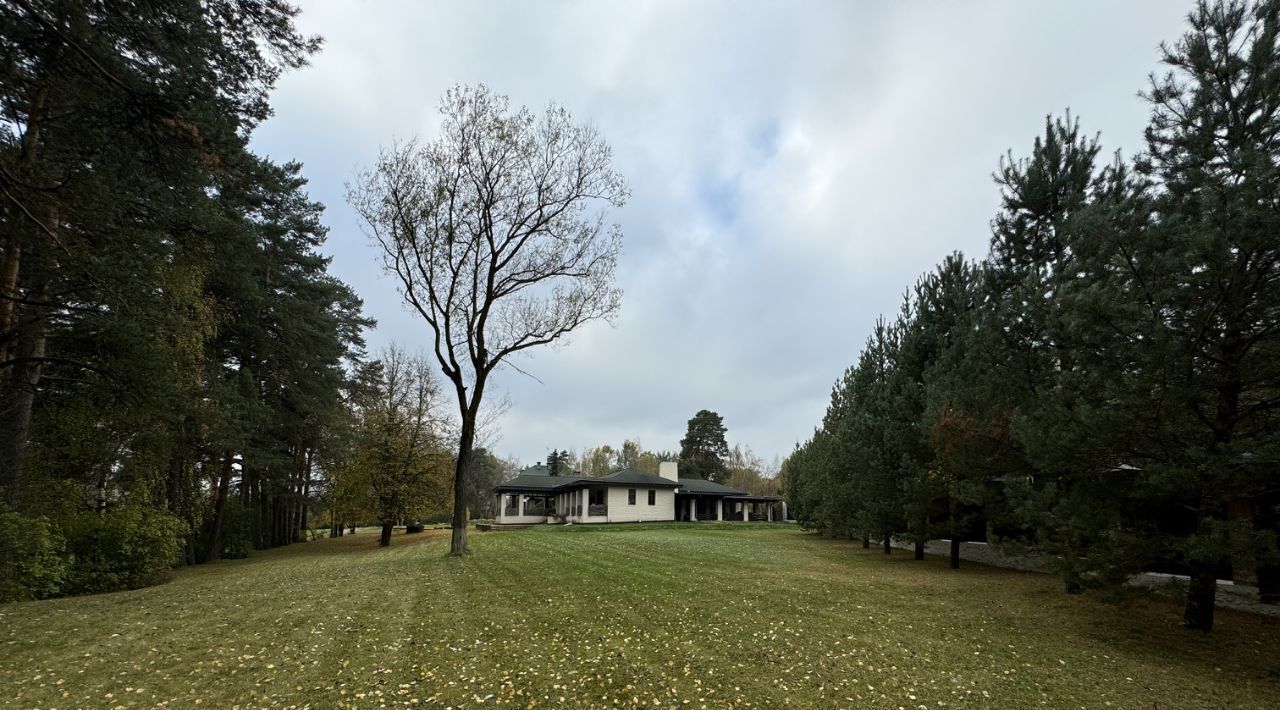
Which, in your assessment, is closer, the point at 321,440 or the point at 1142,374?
the point at 1142,374

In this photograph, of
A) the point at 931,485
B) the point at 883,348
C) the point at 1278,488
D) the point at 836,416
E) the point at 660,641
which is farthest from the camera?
the point at 836,416

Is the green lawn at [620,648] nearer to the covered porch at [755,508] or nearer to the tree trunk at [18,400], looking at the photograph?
the tree trunk at [18,400]

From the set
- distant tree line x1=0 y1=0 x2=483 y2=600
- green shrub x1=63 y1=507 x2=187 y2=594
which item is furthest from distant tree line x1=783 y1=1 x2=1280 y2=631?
green shrub x1=63 y1=507 x2=187 y2=594

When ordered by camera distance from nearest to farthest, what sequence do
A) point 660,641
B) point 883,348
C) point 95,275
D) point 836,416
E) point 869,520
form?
1. point 660,641
2. point 95,275
3. point 869,520
4. point 883,348
5. point 836,416

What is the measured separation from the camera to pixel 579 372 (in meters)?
26.6

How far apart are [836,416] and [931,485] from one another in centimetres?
1300

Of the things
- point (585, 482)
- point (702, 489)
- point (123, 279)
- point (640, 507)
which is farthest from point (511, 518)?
point (123, 279)

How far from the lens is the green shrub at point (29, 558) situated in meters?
8.39

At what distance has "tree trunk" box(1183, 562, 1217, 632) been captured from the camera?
6.81 metres

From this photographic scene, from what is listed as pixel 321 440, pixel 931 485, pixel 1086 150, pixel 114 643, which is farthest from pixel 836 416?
pixel 114 643

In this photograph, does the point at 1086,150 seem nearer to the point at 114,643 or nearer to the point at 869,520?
the point at 869,520

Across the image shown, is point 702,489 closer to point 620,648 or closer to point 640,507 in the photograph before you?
point 640,507

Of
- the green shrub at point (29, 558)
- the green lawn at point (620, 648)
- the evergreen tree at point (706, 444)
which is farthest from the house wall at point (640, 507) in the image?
the green shrub at point (29, 558)

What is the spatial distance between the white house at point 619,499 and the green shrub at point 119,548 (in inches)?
943
